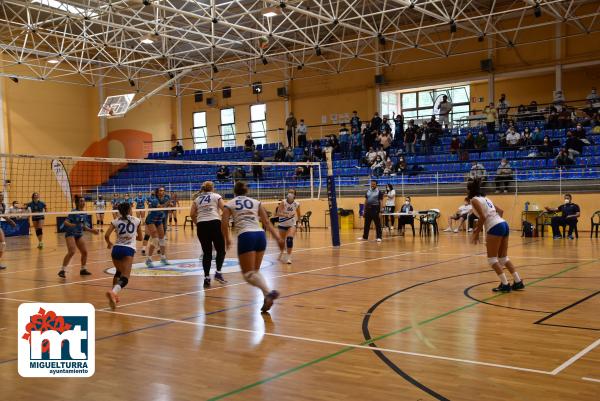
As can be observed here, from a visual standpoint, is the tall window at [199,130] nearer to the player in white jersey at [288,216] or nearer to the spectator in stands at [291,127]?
the spectator in stands at [291,127]

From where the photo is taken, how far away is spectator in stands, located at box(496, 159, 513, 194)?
21.2 metres

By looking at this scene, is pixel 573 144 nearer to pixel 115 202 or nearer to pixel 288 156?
pixel 288 156

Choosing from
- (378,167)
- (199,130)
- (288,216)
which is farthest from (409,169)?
(199,130)

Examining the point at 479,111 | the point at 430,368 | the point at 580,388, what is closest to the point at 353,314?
the point at 430,368

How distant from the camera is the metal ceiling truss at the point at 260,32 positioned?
22.9 meters

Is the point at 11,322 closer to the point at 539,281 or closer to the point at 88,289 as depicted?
the point at 88,289

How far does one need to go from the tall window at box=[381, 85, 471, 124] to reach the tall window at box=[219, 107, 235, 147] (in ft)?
30.9

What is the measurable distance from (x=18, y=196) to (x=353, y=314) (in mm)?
25827

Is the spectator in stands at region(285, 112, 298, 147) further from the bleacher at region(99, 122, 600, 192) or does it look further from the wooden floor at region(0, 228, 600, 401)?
the wooden floor at region(0, 228, 600, 401)

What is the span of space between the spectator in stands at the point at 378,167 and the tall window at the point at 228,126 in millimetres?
13309

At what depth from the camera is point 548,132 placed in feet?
76.3

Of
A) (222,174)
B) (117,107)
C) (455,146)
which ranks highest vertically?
(117,107)

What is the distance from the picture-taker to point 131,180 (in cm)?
3303

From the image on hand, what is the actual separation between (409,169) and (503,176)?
441cm
